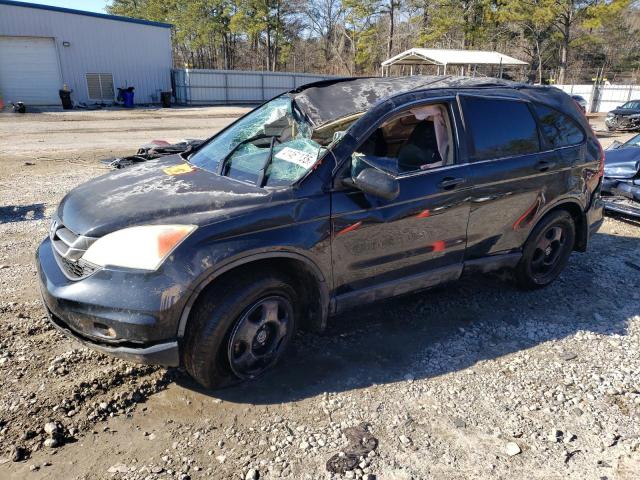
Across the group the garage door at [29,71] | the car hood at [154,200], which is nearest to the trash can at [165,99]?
the garage door at [29,71]

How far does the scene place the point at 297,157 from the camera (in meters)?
3.35

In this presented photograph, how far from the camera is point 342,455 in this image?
271 centimetres

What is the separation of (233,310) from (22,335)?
1.87m

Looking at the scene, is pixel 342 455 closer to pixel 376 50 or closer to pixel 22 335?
pixel 22 335

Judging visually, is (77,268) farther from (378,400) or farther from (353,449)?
(378,400)

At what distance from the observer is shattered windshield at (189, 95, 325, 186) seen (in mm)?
3295

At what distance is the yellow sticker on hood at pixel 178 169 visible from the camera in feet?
11.9

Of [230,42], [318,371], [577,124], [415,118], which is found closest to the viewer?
[318,371]

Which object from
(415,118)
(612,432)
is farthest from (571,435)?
(415,118)

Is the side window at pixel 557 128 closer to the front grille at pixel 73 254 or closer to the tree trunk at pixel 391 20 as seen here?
the front grille at pixel 73 254

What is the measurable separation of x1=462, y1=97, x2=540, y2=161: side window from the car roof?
0.17 metres

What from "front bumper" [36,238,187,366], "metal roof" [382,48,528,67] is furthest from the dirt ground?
"metal roof" [382,48,528,67]

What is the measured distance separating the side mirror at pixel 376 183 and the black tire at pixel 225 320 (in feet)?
2.56

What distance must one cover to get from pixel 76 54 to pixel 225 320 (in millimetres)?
29512
